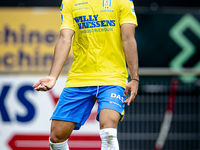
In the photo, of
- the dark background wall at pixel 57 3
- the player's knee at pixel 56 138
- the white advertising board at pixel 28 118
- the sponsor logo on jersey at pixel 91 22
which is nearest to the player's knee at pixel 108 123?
the player's knee at pixel 56 138

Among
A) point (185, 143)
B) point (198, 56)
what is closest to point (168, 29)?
point (198, 56)

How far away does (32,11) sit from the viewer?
6.23 m

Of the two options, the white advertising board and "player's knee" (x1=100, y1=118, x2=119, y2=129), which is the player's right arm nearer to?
"player's knee" (x1=100, y1=118, x2=119, y2=129)

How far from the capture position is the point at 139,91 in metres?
5.96

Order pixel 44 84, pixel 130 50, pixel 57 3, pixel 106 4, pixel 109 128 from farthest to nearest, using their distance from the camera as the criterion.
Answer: pixel 57 3 < pixel 106 4 < pixel 130 50 < pixel 109 128 < pixel 44 84

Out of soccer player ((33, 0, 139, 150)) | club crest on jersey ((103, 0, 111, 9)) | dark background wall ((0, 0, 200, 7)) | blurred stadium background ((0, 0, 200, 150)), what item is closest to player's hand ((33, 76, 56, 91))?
soccer player ((33, 0, 139, 150))

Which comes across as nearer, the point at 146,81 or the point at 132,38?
the point at 132,38

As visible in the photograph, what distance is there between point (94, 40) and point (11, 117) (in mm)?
2965

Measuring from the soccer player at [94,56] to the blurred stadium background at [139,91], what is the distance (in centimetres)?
251

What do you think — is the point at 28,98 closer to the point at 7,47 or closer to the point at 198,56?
the point at 7,47

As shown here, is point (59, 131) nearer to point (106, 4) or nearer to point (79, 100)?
point (79, 100)

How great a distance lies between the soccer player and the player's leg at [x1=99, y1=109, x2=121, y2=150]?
124 mm

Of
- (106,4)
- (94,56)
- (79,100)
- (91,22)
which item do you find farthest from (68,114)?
(106,4)

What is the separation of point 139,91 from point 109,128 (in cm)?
299
